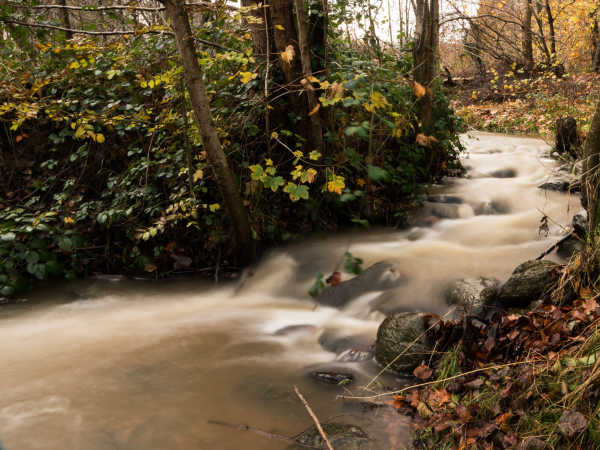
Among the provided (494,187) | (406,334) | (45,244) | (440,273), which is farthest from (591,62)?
(45,244)

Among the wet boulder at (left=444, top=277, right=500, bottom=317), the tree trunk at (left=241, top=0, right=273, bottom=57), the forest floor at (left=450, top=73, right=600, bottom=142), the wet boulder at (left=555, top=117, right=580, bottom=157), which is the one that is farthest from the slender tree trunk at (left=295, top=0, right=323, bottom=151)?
the forest floor at (left=450, top=73, right=600, bottom=142)

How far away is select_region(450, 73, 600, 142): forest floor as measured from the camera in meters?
10.6

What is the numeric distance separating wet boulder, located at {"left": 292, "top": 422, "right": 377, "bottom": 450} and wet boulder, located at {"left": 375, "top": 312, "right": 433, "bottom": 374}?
70cm

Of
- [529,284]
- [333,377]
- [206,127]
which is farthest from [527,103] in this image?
[333,377]

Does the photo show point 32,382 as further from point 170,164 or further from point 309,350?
point 170,164

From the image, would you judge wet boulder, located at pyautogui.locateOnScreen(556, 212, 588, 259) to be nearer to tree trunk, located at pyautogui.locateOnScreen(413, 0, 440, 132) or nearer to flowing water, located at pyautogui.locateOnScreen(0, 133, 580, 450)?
flowing water, located at pyautogui.locateOnScreen(0, 133, 580, 450)

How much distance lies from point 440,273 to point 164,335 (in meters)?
2.69

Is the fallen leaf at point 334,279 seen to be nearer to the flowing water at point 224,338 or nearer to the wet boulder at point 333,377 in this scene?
the flowing water at point 224,338

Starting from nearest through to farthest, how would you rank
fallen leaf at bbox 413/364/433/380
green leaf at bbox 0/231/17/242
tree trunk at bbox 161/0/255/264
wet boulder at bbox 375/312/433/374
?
fallen leaf at bbox 413/364/433/380, wet boulder at bbox 375/312/433/374, tree trunk at bbox 161/0/255/264, green leaf at bbox 0/231/17/242

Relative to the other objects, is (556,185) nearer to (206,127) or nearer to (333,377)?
(333,377)

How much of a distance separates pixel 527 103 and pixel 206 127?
11.5 metres

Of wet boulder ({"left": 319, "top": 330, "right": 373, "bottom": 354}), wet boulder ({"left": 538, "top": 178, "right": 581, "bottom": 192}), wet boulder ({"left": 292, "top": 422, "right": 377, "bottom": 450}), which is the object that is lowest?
wet boulder ({"left": 292, "top": 422, "right": 377, "bottom": 450})

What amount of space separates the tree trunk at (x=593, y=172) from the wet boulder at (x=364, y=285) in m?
1.76

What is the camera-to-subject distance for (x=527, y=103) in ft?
42.3
